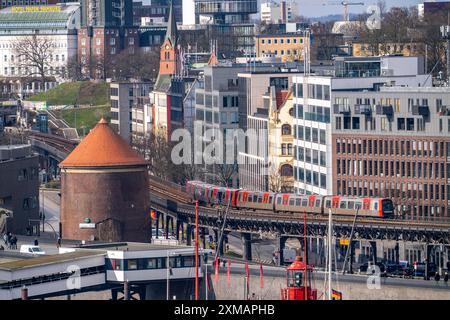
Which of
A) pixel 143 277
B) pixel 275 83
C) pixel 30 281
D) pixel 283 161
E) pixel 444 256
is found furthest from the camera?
pixel 275 83

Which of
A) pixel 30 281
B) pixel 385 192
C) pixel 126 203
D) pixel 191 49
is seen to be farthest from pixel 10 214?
pixel 191 49

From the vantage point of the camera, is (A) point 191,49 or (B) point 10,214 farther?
(A) point 191,49

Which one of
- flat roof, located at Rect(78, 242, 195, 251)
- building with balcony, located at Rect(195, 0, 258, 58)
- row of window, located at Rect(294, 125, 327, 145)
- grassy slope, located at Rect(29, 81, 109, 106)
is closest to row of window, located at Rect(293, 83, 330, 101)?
row of window, located at Rect(294, 125, 327, 145)

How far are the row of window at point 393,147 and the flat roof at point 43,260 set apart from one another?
26.0m

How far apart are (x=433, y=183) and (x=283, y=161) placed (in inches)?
578

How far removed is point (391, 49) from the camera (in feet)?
438

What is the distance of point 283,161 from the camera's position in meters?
93.5

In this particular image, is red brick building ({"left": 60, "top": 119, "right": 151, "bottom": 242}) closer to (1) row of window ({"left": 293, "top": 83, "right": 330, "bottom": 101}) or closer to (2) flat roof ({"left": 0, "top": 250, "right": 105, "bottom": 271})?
(1) row of window ({"left": 293, "top": 83, "right": 330, "bottom": 101})

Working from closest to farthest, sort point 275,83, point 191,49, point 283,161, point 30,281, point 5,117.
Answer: point 30,281 → point 283,161 → point 275,83 → point 5,117 → point 191,49

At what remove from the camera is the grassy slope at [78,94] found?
160m

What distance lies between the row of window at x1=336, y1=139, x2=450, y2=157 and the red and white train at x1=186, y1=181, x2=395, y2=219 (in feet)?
19.9

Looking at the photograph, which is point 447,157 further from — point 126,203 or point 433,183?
point 126,203

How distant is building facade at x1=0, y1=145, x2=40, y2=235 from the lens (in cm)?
7731

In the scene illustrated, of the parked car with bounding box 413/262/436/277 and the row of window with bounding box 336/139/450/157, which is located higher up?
the row of window with bounding box 336/139/450/157
